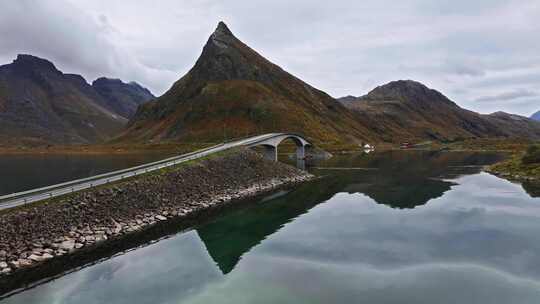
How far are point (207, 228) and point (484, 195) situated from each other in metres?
48.1

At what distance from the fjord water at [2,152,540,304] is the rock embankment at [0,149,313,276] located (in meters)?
4.80

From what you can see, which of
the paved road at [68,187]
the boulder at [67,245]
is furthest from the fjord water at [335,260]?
the paved road at [68,187]

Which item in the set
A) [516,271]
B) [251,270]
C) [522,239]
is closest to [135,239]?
[251,270]

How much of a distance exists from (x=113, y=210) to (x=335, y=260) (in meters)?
26.3

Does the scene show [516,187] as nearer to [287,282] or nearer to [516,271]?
[516,271]

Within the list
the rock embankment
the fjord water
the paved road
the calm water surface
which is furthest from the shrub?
the calm water surface

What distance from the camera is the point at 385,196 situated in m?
65.4

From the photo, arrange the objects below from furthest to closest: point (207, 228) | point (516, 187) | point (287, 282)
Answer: point (516, 187)
point (207, 228)
point (287, 282)

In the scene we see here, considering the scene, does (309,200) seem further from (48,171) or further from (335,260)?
(48,171)

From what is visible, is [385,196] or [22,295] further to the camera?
[385,196]

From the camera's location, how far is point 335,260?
109 ft

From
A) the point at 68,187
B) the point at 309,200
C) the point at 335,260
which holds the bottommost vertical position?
the point at 335,260

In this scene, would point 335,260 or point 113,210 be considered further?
point 113,210

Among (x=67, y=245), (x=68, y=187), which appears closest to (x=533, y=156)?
(x=68, y=187)
